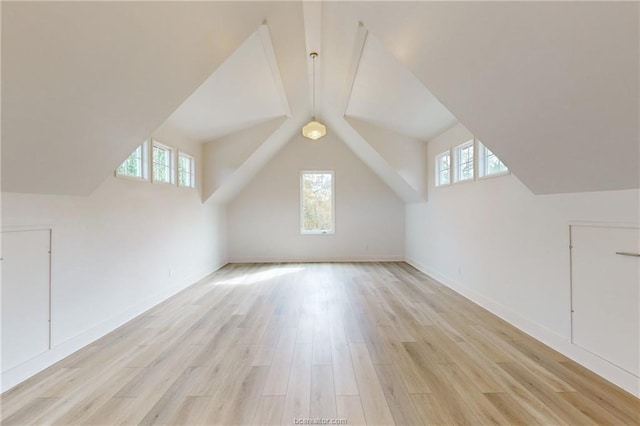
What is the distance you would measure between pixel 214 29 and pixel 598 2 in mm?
2366

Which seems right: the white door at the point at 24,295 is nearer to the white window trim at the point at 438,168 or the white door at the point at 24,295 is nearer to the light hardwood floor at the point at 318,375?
the light hardwood floor at the point at 318,375

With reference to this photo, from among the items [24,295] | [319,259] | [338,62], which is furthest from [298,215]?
[24,295]

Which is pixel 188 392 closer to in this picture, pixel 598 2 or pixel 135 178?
pixel 135 178

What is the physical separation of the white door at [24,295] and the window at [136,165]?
45.2 inches

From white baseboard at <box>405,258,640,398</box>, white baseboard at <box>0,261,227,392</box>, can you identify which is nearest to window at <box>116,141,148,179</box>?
white baseboard at <box>0,261,227,392</box>

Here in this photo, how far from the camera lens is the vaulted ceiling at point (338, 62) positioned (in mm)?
1419

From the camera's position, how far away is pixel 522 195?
2846 millimetres

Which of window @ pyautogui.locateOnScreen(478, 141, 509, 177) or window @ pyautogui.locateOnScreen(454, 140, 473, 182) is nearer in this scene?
window @ pyautogui.locateOnScreen(478, 141, 509, 177)

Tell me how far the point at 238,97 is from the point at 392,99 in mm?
2143

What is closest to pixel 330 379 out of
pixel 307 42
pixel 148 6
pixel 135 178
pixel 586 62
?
pixel 586 62

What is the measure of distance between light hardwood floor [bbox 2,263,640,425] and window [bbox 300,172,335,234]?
3439mm

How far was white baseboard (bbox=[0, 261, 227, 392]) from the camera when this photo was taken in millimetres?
1946

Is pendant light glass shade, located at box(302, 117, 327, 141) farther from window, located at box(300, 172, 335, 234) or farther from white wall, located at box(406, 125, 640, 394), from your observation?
window, located at box(300, 172, 335, 234)

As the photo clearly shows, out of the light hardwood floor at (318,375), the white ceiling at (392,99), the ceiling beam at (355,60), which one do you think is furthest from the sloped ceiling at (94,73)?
the light hardwood floor at (318,375)
